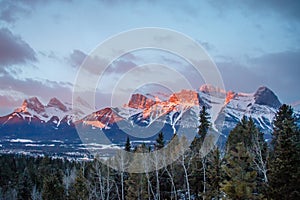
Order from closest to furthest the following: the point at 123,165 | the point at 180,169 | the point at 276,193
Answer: the point at 276,193
the point at 180,169
the point at 123,165

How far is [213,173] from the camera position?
3603cm

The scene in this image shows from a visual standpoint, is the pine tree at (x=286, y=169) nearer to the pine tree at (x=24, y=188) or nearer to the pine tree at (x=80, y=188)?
the pine tree at (x=80, y=188)

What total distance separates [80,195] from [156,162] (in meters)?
17.9

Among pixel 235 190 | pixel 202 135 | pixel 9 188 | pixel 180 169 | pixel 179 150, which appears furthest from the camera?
pixel 9 188

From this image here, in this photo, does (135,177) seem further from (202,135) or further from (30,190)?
(30,190)

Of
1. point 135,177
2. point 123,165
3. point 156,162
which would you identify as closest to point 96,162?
point 123,165

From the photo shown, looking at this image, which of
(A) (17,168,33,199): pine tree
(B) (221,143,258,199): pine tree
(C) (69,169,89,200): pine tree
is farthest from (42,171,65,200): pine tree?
(B) (221,143,258,199): pine tree

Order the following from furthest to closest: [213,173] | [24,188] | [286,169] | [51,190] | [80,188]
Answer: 1. [24,188]
2. [51,190]
3. [80,188]
4. [213,173]
5. [286,169]

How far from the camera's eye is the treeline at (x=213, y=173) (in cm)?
2534

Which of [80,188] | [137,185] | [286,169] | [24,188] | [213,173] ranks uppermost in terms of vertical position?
[286,169]

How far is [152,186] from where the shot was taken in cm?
5094

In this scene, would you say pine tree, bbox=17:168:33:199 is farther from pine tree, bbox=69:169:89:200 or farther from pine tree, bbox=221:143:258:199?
pine tree, bbox=221:143:258:199

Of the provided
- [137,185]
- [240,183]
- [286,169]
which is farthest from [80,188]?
[286,169]

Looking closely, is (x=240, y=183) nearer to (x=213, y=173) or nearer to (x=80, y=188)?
(x=213, y=173)
